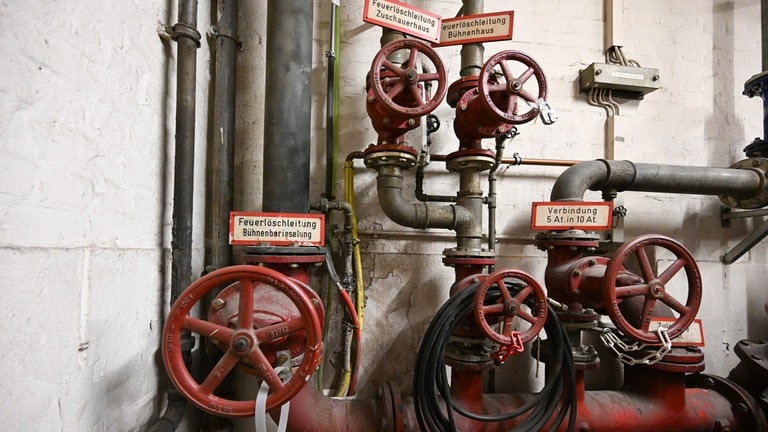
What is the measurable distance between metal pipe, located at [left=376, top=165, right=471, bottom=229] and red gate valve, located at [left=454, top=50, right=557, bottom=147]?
264 millimetres

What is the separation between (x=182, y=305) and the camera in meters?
0.61

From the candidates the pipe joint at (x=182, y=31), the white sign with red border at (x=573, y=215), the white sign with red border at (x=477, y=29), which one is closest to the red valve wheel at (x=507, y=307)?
the white sign with red border at (x=573, y=215)

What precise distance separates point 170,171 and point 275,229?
356 mm

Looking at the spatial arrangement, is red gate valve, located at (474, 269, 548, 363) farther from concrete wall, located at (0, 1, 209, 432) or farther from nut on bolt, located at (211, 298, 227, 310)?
concrete wall, located at (0, 1, 209, 432)

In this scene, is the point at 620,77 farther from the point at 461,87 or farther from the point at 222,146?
the point at 222,146

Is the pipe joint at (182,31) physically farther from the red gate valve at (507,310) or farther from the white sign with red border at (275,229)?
the red gate valve at (507,310)

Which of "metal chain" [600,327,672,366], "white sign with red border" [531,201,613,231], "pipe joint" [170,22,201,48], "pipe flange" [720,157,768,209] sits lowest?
"metal chain" [600,327,672,366]

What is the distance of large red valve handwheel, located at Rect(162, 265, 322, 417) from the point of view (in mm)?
602

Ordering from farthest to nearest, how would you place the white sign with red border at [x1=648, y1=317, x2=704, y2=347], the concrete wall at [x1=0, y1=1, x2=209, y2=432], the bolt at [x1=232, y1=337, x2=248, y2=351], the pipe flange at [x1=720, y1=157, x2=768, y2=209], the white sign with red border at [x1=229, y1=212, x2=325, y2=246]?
1. the pipe flange at [x1=720, y1=157, x2=768, y2=209]
2. the white sign with red border at [x1=648, y1=317, x2=704, y2=347]
3. the white sign with red border at [x1=229, y1=212, x2=325, y2=246]
4. the bolt at [x1=232, y1=337, x2=248, y2=351]
5. the concrete wall at [x1=0, y1=1, x2=209, y2=432]

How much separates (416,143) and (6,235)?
1.14 metres

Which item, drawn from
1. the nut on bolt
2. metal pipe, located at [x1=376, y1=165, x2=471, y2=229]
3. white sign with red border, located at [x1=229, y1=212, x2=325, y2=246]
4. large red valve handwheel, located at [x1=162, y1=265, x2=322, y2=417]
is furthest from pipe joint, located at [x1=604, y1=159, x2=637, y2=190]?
the nut on bolt

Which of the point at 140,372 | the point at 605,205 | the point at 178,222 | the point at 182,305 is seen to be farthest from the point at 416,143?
the point at 140,372

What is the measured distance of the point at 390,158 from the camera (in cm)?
102

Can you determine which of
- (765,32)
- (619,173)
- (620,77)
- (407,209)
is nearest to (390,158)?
(407,209)
